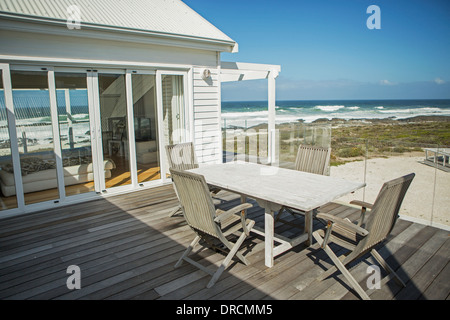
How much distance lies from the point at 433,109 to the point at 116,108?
39.8 meters

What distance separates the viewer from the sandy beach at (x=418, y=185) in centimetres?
416

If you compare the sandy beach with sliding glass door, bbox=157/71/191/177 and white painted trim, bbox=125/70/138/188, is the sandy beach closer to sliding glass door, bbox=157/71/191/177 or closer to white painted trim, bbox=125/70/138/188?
sliding glass door, bbox=157/71/191/177

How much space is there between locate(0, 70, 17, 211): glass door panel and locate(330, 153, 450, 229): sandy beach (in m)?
4.95

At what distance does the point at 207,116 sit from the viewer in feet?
21.0

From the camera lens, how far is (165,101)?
586 cm

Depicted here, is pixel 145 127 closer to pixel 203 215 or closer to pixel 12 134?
pixel 12 134

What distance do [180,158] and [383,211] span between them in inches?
110

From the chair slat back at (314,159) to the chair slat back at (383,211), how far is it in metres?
1.38

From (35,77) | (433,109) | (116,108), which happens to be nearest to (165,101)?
(116,108)

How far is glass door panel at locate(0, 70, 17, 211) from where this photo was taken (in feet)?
13.8

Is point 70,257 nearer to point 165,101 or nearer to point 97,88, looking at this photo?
point 97,88

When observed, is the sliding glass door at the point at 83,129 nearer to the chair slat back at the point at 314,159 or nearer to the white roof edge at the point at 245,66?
the white roof edge at the point at 245,66

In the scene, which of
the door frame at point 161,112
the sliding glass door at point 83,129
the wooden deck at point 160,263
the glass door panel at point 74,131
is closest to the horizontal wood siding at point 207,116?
the door frame at point 161,112

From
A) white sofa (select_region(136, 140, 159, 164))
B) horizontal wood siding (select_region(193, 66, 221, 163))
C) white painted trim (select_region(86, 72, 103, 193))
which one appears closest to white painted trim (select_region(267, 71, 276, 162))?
horizontal wood siding (select_region(193, 66, 221, 163))
